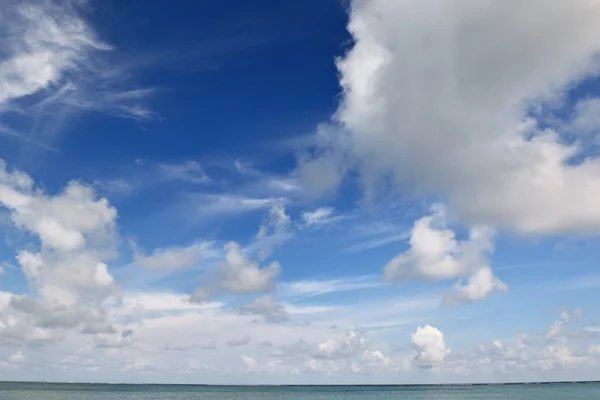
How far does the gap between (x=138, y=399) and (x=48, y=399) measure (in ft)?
98.6

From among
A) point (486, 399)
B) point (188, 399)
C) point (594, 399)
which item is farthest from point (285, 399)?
point (594, 399)

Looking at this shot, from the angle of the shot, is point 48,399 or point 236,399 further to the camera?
point 236,399

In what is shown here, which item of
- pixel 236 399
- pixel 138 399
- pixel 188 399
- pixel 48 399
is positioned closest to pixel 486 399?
pixel 236 399

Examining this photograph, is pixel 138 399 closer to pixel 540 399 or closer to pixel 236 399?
pixel 236 399

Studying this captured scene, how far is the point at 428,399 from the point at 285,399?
5402 cm

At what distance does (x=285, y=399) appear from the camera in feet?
582

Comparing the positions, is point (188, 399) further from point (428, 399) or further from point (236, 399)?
point (428, 399)

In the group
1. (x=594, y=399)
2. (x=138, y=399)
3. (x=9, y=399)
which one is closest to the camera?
(x=9, y=399)

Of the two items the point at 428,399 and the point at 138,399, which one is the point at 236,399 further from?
the point at 428,399

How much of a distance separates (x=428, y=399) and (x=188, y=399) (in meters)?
88.4

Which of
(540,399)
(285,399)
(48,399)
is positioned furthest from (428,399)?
(48,399)

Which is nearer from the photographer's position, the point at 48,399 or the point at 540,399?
the point at 48,399

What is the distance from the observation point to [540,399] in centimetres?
17950

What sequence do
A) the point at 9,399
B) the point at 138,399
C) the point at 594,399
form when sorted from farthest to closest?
the point at 138,399, the point at 594,399, the point at 9,399
